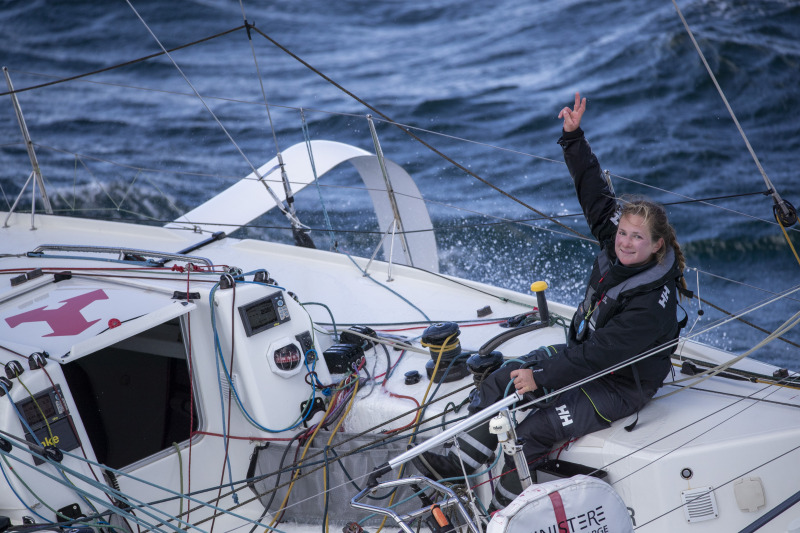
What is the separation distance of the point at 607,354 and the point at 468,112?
7492mm

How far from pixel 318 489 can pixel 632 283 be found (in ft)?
4.50

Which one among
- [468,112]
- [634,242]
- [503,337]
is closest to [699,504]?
[634,242]

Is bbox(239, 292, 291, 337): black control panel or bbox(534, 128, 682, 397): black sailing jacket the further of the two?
bbox(239, 292, 291, 337): black control panel

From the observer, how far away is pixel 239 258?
433cm

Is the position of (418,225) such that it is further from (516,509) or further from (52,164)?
(52,164)

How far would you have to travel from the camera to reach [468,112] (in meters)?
9.64

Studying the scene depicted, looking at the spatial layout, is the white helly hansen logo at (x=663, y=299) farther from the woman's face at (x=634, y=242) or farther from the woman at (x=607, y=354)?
the woman's face at (x=634, y=242)

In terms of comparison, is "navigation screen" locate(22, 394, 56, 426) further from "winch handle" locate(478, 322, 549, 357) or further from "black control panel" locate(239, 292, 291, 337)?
"winch handle" locate(478, 322, 549, 357)

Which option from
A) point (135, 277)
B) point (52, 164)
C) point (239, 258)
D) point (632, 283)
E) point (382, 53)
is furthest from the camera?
point (382, 53)

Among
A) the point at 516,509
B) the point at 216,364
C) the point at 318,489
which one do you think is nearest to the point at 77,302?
the point at 216,364

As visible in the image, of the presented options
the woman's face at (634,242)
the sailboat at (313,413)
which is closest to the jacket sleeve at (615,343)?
the woman's face at (634,242)

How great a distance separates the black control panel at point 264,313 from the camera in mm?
3027

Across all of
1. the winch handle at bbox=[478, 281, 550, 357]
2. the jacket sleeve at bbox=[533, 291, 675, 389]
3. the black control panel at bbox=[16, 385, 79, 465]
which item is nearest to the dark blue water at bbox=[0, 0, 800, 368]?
the winch handle at bbox=[478, 281, 550, 357]

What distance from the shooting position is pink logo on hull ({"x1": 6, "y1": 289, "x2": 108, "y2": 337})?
2.88 metres
